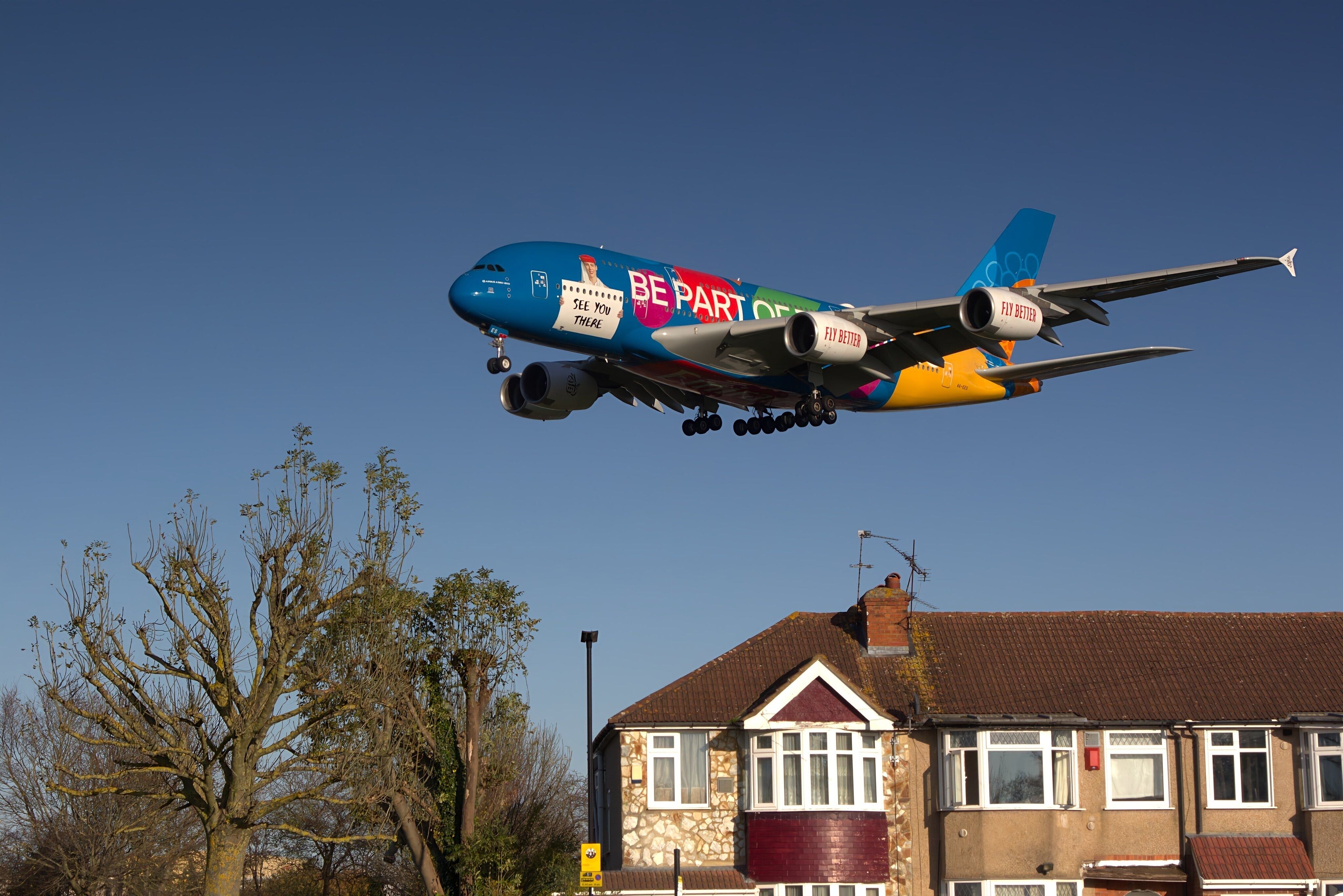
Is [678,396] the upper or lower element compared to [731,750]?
upper

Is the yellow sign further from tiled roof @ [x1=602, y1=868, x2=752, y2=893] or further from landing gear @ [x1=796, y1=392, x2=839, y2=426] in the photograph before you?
landing gear @ [x1=796, y1=392, x2=839, y2=426]

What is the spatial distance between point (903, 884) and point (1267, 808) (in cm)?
908

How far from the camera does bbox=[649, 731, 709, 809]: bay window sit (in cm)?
3500

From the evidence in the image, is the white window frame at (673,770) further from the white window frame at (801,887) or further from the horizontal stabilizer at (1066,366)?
the horizontal stabilizer at (1066,366)

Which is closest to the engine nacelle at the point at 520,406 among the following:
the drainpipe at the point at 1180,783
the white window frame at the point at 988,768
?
the white window frame at the point at 988,768

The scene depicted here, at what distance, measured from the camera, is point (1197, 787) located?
35125 mm

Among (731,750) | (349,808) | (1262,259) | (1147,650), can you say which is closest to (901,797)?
(731,750)

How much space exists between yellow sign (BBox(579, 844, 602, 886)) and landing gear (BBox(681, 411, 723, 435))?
10.5 metres

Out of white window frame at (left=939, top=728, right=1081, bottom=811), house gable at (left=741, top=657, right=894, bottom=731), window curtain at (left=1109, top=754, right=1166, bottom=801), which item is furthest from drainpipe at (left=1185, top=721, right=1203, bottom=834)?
house gable at (left=741, top=657, right=894, bottom=731)

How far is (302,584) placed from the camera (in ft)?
107

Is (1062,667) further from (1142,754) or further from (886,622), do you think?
(886,622)

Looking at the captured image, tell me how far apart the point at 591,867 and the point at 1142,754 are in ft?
47.1

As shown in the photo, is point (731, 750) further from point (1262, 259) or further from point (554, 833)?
point (1262, 259)

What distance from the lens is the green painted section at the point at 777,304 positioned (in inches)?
1283
